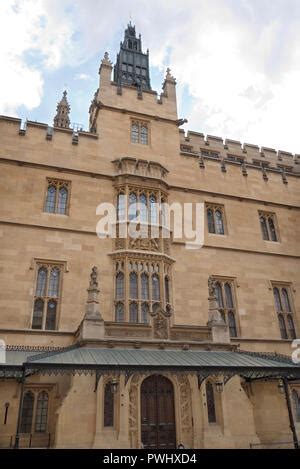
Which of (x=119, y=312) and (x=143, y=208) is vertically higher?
(x=143, y=208)

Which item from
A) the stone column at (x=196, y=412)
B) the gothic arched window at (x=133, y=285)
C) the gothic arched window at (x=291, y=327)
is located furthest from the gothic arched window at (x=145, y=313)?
the gothic arched window at (x=291, y=327)

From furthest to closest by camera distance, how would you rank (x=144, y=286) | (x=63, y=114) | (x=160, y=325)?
(x=63, y=114)
(x=144, y=286)
(x=160, y=325)

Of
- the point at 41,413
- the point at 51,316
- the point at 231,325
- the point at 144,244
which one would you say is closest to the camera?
the point at 41,413

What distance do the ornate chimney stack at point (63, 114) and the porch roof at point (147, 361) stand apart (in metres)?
27.4

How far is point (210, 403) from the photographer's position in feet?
43.5

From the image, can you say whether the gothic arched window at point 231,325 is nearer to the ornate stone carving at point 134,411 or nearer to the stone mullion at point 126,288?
the stone mullion at point 126,288

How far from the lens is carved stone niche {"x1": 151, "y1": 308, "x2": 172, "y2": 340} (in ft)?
45.1

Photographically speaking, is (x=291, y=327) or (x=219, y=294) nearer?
(x=219, y=294)

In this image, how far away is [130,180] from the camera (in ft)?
58.4

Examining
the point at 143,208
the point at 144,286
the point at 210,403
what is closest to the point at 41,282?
the point at 144,286

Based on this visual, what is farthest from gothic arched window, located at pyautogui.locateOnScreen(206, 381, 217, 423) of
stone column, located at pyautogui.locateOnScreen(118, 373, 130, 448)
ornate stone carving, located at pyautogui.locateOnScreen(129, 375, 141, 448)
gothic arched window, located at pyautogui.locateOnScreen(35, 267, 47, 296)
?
gothic arched window, located at pyautogui.locateOnScreen(35, 267, 47, 296)

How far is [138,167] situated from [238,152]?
1096 cm

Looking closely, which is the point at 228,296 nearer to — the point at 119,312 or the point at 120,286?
the point at 120,286
